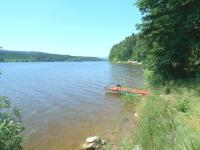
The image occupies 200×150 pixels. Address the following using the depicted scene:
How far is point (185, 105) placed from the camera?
12.0 meters

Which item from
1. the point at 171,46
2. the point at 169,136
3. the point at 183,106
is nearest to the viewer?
the point at 169,136

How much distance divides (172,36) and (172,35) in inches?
2.9

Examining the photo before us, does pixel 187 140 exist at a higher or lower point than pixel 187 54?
lower

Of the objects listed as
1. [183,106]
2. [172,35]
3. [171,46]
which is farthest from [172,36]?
[183,106]

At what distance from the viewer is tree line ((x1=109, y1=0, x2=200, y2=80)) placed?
18.2 metres

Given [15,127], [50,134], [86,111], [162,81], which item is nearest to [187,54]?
[162,81]

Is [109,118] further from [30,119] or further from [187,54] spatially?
[187,54]

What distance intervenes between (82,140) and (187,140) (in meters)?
9.35

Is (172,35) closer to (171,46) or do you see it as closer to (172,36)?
(172,36)

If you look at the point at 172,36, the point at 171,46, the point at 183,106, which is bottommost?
the point at 183,106

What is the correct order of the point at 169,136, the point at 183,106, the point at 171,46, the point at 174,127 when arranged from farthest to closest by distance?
1. the point at 171,46
2. the point at 183,106
3. the point at 174,127
4. the point at 169,136

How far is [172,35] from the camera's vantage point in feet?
62.4

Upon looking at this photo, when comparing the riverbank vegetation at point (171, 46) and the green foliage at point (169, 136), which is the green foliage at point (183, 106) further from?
the riverbank vegetation at point (171, 46)

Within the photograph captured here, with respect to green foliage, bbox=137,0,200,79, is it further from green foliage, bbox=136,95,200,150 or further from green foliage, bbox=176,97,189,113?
green foliage, bbox=136,95,200,150
